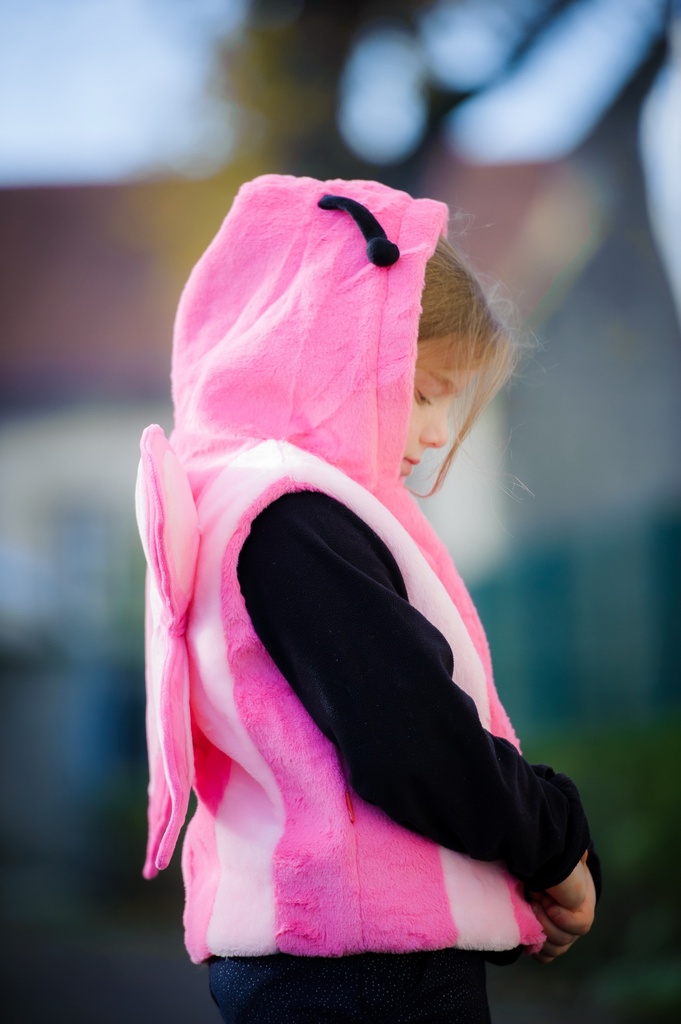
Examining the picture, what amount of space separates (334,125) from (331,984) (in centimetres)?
241

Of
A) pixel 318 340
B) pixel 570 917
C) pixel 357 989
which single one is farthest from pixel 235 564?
pixel 570 917

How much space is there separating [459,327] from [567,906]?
598 millimetres

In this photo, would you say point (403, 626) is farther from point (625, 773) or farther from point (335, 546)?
point (625, 773)

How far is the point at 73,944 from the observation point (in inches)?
106

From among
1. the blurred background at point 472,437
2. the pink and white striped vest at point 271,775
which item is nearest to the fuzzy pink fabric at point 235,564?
the pink and white striped vest at point 271,775

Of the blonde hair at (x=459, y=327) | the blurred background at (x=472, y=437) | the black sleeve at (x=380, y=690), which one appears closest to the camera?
the black sleeve at (x=380, y=690)

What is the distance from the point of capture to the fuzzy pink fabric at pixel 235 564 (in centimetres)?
78

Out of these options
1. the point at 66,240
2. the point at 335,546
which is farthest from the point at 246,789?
the point at 66,240

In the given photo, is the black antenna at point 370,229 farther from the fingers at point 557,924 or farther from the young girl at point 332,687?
the fingers at point 557,924

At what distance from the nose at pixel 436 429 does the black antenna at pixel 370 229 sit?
0.57 ft

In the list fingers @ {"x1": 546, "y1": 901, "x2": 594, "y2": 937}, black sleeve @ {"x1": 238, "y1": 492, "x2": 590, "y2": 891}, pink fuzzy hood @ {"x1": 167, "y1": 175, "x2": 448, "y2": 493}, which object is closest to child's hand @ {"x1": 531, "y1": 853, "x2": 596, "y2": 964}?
fingers @ {"x1": 546, "y1": 901, "x2": 594, "y2": 937}

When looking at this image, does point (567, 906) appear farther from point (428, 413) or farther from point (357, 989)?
point (428, 413)

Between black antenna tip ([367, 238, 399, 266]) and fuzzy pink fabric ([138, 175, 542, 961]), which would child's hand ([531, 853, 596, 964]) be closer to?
fuzzy pink fabric ([138, 175, 542, 961])

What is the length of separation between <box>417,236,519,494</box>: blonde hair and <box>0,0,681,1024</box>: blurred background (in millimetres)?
1453
